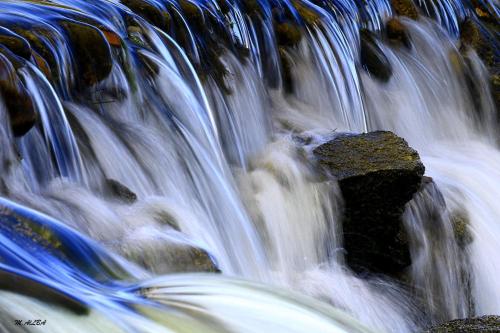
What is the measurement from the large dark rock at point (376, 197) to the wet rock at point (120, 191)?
4.72 ft

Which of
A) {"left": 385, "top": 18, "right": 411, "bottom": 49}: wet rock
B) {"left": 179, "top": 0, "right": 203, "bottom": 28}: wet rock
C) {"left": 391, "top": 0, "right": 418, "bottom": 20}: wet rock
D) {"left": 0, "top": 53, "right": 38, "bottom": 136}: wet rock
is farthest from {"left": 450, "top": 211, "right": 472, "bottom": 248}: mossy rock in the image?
{"left": 391, "top": 0, "right": 418, "bottom": 20}: wet rock

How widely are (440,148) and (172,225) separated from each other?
4229mm

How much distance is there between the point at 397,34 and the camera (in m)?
9.14

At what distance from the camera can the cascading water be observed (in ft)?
11.5

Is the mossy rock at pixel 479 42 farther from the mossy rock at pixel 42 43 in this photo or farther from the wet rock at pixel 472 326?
the wet rock at pixel 472 326

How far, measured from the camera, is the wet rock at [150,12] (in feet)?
20.8

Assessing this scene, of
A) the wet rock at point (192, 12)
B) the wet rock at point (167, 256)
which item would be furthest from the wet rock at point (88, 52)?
the wet rock at point (167, 256)

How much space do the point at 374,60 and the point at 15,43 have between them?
14.1ft

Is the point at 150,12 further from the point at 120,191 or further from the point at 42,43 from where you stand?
the point at 120,191

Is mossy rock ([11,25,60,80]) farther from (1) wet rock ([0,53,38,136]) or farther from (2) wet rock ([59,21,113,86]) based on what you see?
(1) wet rock ([0,53,38,136])

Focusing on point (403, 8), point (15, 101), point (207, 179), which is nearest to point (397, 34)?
point (403, 8)

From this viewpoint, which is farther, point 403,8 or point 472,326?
point 403,8

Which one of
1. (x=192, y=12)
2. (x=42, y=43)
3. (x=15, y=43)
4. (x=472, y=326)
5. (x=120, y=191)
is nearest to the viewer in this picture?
(x=472, y=326)

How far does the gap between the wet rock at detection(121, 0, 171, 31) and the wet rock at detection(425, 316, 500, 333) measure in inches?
134
